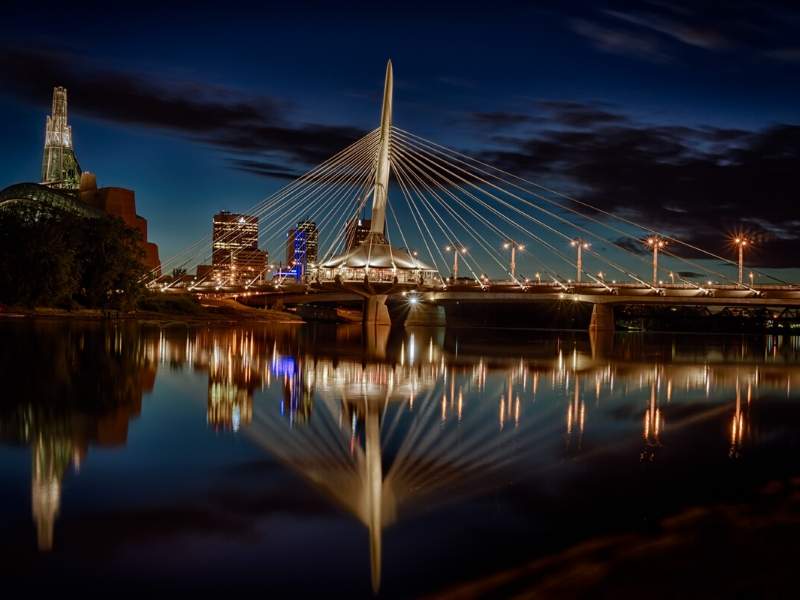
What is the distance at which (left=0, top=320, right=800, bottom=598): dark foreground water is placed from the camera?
342 inches

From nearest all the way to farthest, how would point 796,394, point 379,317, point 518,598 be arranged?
point 518,598
point 796,394
point 379,317

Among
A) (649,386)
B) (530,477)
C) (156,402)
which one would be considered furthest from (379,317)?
(530,477)

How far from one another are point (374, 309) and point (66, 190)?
103 meters

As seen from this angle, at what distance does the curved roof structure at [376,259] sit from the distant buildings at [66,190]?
129 ft

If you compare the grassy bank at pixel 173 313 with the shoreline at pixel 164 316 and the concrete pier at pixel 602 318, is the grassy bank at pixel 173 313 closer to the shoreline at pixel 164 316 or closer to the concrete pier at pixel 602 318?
the shoreline at pixel 164 316

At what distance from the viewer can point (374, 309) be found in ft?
306

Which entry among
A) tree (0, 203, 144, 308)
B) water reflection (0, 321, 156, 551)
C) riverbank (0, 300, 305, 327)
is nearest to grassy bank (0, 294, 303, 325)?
riverbank (0, 300, 305, 327)

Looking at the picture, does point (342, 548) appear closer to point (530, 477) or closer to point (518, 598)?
point (518, 598)

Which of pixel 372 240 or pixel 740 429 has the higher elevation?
pixel 372 240

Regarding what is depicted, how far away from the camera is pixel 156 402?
21.2 metres

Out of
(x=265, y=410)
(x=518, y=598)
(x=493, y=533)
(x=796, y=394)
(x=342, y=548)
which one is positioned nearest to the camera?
(x=518, y=598)

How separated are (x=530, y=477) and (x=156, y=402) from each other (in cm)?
1137

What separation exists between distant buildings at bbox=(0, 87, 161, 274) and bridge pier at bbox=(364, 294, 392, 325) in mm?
37981

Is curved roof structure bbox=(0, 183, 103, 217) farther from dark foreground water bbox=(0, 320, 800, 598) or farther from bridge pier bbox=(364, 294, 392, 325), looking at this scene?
dark foreground water bbox=(0, 320, 800, 598)
